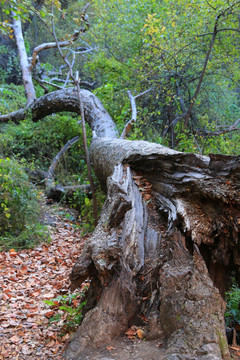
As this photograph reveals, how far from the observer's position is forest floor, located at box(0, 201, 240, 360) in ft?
6.40

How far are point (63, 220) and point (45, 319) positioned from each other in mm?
3165

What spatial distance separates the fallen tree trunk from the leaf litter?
57cm

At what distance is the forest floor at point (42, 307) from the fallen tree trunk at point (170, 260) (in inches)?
5.8

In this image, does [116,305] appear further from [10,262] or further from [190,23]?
[190,23]

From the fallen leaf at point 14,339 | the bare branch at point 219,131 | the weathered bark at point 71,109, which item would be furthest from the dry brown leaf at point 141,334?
the bare branch at point 219,131

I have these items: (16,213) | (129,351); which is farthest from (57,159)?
(129,351)


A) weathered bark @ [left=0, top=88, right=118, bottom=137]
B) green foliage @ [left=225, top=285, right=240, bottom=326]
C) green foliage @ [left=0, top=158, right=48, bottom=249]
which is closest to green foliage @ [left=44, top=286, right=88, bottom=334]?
green foliage @ [left=225, top=285, right=240, bottom=326]

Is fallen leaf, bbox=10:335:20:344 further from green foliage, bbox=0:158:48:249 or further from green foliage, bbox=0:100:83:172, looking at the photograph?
green foliage, bbox=0:100:83:172

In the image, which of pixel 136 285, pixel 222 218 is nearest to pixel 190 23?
pixel 222 218

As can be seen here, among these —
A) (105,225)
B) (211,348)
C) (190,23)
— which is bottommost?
(211,348)

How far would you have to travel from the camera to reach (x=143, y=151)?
3.77 meters

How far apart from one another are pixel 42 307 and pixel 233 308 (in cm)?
195

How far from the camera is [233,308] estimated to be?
279cm

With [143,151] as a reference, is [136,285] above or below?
below
